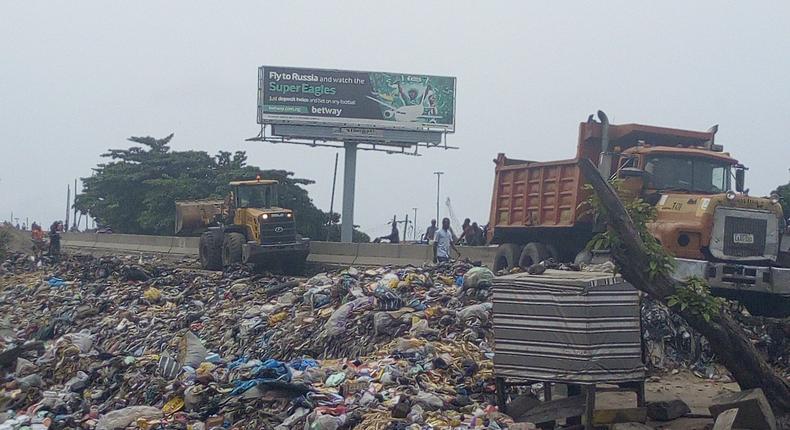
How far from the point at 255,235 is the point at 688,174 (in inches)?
448

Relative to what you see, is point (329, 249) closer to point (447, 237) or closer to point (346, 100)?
point (447, 237)

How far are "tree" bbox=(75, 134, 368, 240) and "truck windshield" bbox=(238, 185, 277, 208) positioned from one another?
16668 millimetres

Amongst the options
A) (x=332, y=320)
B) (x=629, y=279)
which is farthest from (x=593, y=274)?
(x=332, y=320)

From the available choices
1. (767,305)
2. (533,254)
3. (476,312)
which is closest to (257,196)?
(533,254)

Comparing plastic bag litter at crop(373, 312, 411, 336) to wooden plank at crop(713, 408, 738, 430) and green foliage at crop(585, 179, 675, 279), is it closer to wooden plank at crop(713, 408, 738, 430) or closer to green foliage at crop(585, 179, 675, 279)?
green foliage at crop(585, 179, 675, 279)

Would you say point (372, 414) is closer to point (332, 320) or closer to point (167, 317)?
point (332, 320)

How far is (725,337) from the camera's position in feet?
24.0

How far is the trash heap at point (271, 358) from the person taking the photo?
323 inches

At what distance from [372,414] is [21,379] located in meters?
6.04

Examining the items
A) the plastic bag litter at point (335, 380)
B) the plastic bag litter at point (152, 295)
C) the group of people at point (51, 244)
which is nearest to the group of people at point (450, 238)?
the plastic bag litter at point (152, 295)

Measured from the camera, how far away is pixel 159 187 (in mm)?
44875

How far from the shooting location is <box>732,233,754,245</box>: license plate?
1076 centimetres

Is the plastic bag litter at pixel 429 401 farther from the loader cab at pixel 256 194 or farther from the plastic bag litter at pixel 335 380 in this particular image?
the loader cab at pixel 256 194

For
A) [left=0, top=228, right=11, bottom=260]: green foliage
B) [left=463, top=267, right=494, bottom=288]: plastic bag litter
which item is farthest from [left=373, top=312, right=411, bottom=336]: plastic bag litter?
[left=0, top=228, right=11, bottom=260]: green foliage
